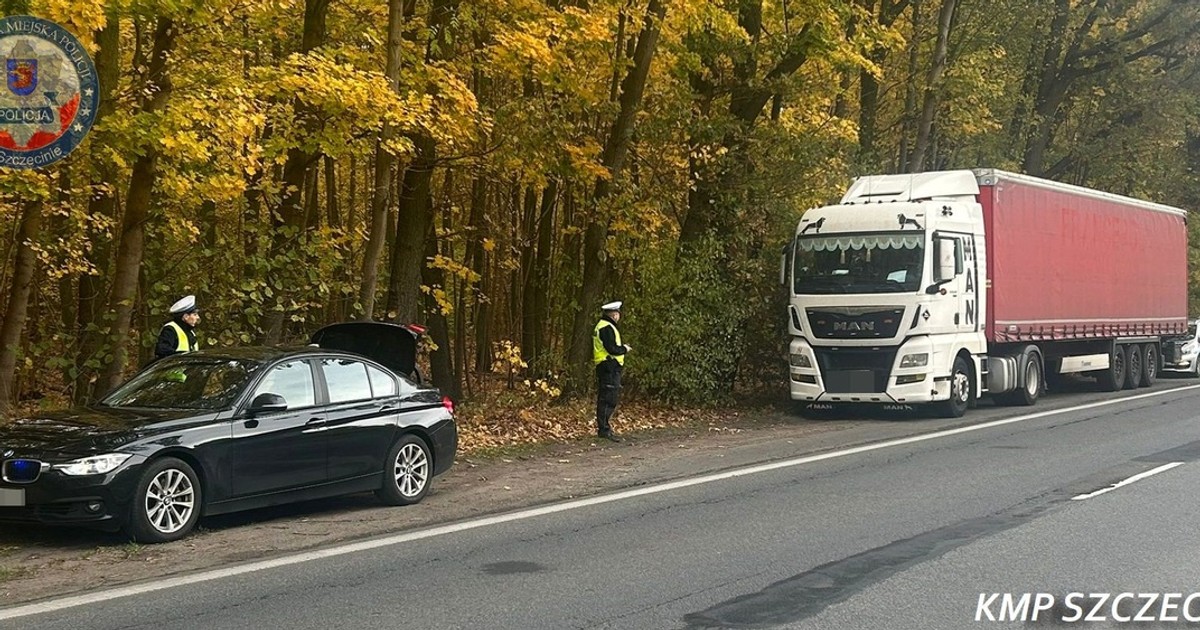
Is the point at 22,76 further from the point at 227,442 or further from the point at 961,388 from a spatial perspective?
the point at 961,388

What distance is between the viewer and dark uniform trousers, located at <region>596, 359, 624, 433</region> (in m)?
16.2

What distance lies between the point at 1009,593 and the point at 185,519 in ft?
19.2

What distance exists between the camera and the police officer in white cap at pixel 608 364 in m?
16.2

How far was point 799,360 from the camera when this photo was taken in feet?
64.4

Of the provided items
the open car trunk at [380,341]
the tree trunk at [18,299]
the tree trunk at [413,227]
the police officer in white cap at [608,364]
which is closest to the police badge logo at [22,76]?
the open car trunk at [380,341]

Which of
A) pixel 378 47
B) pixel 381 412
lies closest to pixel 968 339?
pixel 378 47

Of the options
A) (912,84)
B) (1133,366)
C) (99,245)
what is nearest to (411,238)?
(99,245)

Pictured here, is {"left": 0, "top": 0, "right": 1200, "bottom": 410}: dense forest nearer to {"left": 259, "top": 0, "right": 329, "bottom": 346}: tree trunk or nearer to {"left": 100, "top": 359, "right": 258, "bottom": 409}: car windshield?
{"left": 259, "top": 0, "right": 329, "bottom": 346}: tree trunk

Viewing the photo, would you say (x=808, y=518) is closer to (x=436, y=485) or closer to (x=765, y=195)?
(x=436, y=485)

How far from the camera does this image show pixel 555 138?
17828 millimetres

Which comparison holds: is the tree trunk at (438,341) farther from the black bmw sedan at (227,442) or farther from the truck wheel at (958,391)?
the truck wheel at (958,391)

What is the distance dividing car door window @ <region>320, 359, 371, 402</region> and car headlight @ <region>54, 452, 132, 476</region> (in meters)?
2.15

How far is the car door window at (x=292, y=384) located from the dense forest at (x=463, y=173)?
8.66ft

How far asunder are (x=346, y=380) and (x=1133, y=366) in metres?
21.2
